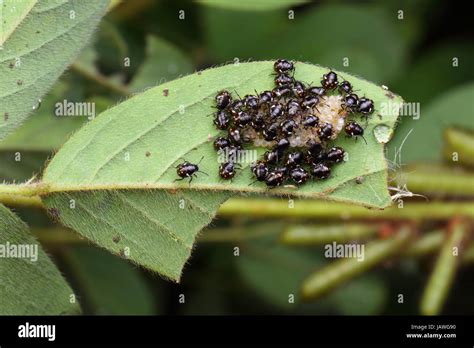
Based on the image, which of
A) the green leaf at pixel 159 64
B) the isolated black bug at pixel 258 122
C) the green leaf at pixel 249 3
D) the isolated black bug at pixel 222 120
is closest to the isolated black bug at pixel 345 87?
the isolated black bug at pixel 258 122

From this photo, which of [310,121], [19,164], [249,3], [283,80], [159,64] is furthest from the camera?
[159,64]

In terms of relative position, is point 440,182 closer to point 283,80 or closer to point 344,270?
point 344,270

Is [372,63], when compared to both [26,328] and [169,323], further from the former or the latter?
[26,328]

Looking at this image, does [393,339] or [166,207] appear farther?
[393,339]

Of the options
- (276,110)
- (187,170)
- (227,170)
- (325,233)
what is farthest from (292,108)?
(325,233)

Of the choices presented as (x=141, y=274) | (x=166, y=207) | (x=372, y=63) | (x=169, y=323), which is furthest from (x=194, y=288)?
(x=166, y=207)

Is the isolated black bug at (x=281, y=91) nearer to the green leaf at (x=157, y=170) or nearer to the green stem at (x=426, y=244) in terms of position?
the green leaf at (x=157, y=170)

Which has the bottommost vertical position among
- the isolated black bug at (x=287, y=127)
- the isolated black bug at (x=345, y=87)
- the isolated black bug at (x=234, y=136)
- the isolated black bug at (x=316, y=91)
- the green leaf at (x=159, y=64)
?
the isolated black bug at (x=234, y=136)
